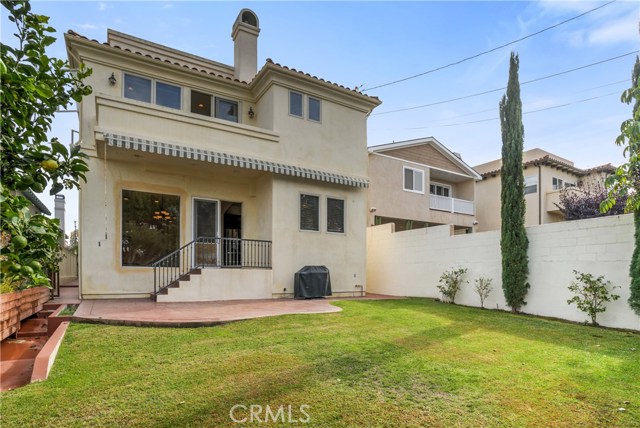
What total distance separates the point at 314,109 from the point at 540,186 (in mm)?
17656

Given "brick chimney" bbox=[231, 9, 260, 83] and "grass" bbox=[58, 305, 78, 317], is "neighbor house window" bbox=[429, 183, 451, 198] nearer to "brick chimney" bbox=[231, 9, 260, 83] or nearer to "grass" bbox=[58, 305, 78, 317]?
"brick chimney" bbox=[231, 9, 260, 83]

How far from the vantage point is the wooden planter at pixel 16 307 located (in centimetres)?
678

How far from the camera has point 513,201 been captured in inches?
437

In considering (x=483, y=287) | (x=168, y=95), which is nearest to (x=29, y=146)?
(x=168, y=95)

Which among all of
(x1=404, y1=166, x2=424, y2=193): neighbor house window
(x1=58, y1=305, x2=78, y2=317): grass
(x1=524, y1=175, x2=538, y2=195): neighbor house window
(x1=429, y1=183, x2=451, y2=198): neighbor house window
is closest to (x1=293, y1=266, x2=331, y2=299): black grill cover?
(x1=58, y1=305, x2=78, y2=317): grass

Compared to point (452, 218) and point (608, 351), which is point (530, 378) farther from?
point (452, 218)

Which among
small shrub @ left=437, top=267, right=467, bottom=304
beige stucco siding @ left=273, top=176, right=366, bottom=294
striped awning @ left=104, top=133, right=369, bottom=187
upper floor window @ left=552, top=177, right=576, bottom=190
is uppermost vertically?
upper floor window @ left=552, top=177, right=576, bottom=190

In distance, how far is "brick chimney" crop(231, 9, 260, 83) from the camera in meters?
15.7

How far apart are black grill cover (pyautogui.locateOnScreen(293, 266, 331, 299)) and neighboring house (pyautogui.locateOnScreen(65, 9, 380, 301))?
0.36 meters

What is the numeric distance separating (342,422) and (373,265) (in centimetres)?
1413

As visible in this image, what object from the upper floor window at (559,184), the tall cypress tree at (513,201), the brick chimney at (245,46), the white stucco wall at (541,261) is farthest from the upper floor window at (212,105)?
the upper floor window at (559,184)

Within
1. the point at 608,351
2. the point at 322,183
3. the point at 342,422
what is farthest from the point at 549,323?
the point at 322,183

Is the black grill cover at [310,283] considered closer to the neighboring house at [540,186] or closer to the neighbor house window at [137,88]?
the neighbor house window at [137,88]

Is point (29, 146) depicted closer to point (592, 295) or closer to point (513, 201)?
point (592, 295)
